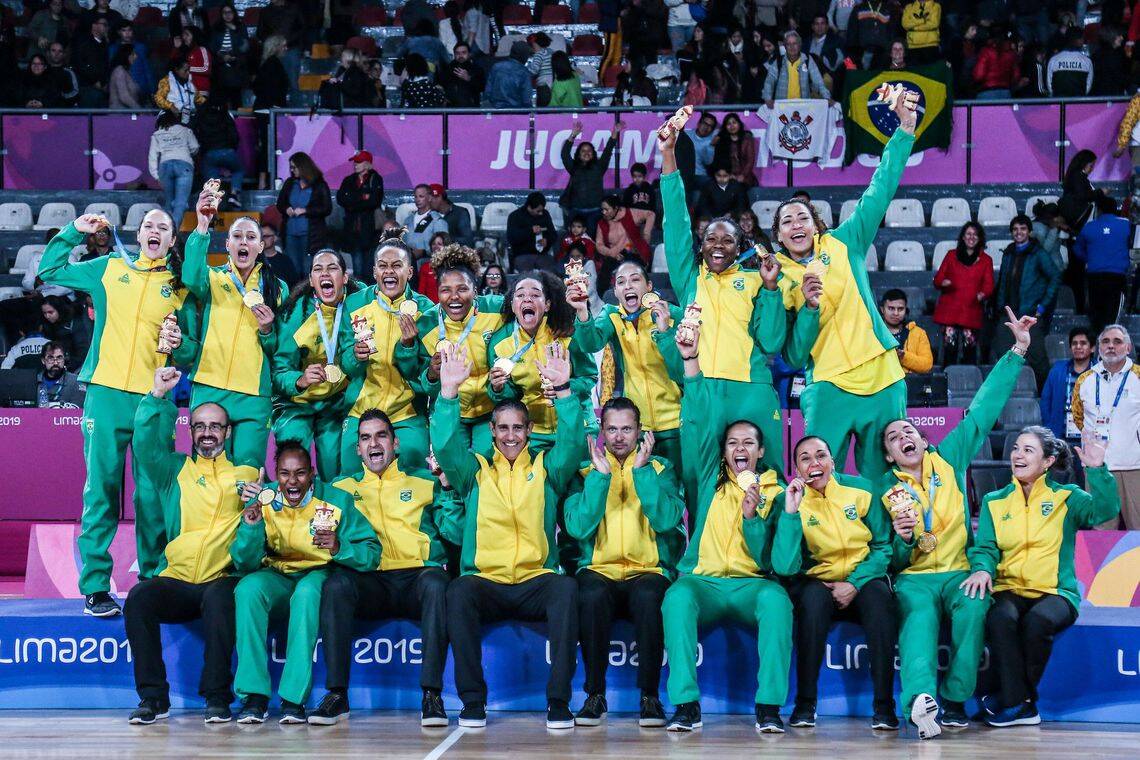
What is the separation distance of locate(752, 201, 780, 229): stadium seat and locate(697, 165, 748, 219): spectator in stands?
547mm

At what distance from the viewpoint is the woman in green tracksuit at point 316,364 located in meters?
7.83

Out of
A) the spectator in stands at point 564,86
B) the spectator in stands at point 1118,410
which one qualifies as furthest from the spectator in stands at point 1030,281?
the spectator in stands at point 564,86

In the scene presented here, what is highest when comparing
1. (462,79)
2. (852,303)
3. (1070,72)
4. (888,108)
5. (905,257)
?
(462,79)

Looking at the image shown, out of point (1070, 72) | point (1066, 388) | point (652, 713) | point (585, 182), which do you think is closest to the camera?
point (652, 713)

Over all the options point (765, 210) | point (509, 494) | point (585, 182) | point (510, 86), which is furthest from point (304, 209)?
point (509, 494)

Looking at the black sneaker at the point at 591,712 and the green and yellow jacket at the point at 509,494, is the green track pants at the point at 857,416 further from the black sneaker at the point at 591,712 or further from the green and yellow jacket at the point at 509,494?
the black sneaker at the point at 591,712

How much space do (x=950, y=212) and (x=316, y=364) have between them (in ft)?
29.6

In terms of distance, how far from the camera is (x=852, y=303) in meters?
7.41

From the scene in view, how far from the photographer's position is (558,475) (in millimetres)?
7398

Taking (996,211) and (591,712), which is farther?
(996,211)

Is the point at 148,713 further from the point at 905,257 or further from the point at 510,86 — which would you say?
the point at 510,86

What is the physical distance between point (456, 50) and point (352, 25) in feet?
9.40

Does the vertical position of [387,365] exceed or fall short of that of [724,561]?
it exceeds it

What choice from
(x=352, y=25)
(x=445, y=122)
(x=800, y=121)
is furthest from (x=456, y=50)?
(x=800, y=121)
